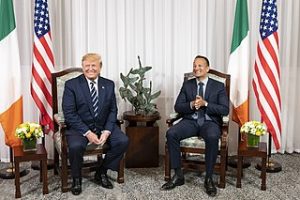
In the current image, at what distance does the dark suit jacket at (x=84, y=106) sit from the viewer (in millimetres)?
3758

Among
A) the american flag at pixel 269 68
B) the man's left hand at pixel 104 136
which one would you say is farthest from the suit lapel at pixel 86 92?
the american flag at pixel 269 68

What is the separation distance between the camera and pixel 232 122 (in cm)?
493

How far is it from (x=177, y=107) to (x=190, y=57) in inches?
38.3

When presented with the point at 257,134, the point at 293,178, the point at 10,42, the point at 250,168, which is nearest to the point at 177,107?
the point at 257,134

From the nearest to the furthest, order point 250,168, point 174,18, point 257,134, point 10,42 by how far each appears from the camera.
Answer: point 257,134, point 10,42, point 250,168, point 174,18

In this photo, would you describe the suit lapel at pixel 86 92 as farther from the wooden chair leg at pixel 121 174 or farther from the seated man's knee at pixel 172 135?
the seated man's knee at pixel 172 135

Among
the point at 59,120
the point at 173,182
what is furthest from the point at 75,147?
the point at 173,182

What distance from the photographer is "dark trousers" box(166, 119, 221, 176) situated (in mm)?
3693

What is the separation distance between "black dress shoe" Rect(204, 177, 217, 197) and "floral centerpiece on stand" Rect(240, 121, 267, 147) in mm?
527

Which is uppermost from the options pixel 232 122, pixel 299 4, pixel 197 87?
pixel 299 4

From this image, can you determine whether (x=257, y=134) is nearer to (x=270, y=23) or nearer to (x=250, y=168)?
(x=250, y=168)

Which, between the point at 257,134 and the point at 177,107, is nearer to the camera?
the point at 257,134

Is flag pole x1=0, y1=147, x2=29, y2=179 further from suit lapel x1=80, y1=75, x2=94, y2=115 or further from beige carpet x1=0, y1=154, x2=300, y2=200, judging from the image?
suit lapel x1=80, y1=75, x2=94, y2=115

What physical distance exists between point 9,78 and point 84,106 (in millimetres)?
864
